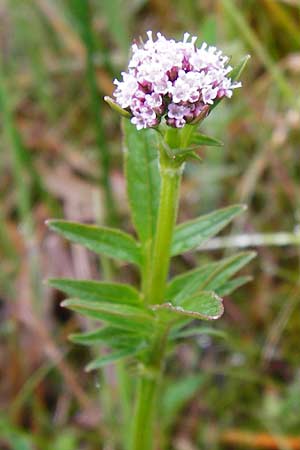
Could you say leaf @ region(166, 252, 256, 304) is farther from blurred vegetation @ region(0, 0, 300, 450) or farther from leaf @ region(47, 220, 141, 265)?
blurred vegetation @ region(0, 0, 300, 450)

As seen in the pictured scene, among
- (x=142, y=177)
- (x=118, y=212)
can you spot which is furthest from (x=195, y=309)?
(x=118, y=212)

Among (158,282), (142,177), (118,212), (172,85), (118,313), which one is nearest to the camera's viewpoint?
(172,85)

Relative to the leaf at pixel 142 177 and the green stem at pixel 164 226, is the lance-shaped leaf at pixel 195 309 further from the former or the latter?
the leaf at pixel 142 177

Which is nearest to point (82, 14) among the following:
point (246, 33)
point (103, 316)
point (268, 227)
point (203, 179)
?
point (246, 33)

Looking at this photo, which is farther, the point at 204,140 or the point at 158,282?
the point at 158,282

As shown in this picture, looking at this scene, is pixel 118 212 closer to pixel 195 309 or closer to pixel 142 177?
pixel 142 177

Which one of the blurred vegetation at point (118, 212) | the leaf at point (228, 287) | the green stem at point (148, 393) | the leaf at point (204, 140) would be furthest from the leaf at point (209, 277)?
the blurred vegetation at point (118, 212)

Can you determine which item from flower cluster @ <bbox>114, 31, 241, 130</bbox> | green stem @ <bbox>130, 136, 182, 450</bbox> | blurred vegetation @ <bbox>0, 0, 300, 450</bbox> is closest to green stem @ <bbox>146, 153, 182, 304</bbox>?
green stem @ <bbox>130, 136, 182, 450</bbox>
